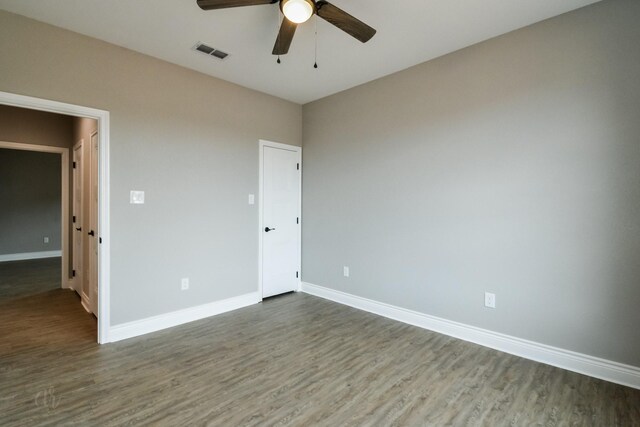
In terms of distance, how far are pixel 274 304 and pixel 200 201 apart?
1.64m

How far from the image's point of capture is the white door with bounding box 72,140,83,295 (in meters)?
4.19

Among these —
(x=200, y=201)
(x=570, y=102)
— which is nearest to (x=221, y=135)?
(x=200, y=201)

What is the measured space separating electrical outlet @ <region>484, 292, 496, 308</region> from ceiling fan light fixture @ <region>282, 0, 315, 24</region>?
2753 millimetres

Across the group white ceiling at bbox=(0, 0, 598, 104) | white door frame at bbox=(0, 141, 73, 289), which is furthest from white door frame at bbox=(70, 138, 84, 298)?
white ceiling at bbox=(0, 0, 598, 104)

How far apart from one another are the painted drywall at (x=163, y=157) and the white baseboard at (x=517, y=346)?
1.77 metres

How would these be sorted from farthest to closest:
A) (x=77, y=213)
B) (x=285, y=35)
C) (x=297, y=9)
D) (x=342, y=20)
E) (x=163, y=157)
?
(x=77, y=213) < (x=163, y=157) < (x=285, y=35) < (x=342, y=20) < (x=297, y=9)

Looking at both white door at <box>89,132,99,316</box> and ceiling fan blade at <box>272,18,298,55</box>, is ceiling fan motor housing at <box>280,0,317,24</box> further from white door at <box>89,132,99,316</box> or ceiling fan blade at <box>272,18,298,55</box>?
white door at <box>89,132,99,316</box>

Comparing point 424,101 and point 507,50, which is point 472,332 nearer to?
point 424,101

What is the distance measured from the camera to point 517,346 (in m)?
2.64

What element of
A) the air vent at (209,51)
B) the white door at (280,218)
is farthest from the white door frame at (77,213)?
the white door at (280,218)

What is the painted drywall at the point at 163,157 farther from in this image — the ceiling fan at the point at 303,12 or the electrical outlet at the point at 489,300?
the electrical outlet at the point at 489,300

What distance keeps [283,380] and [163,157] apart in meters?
2.49

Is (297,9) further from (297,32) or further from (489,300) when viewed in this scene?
(489,300)

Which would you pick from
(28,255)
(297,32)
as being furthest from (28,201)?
(297,32)
